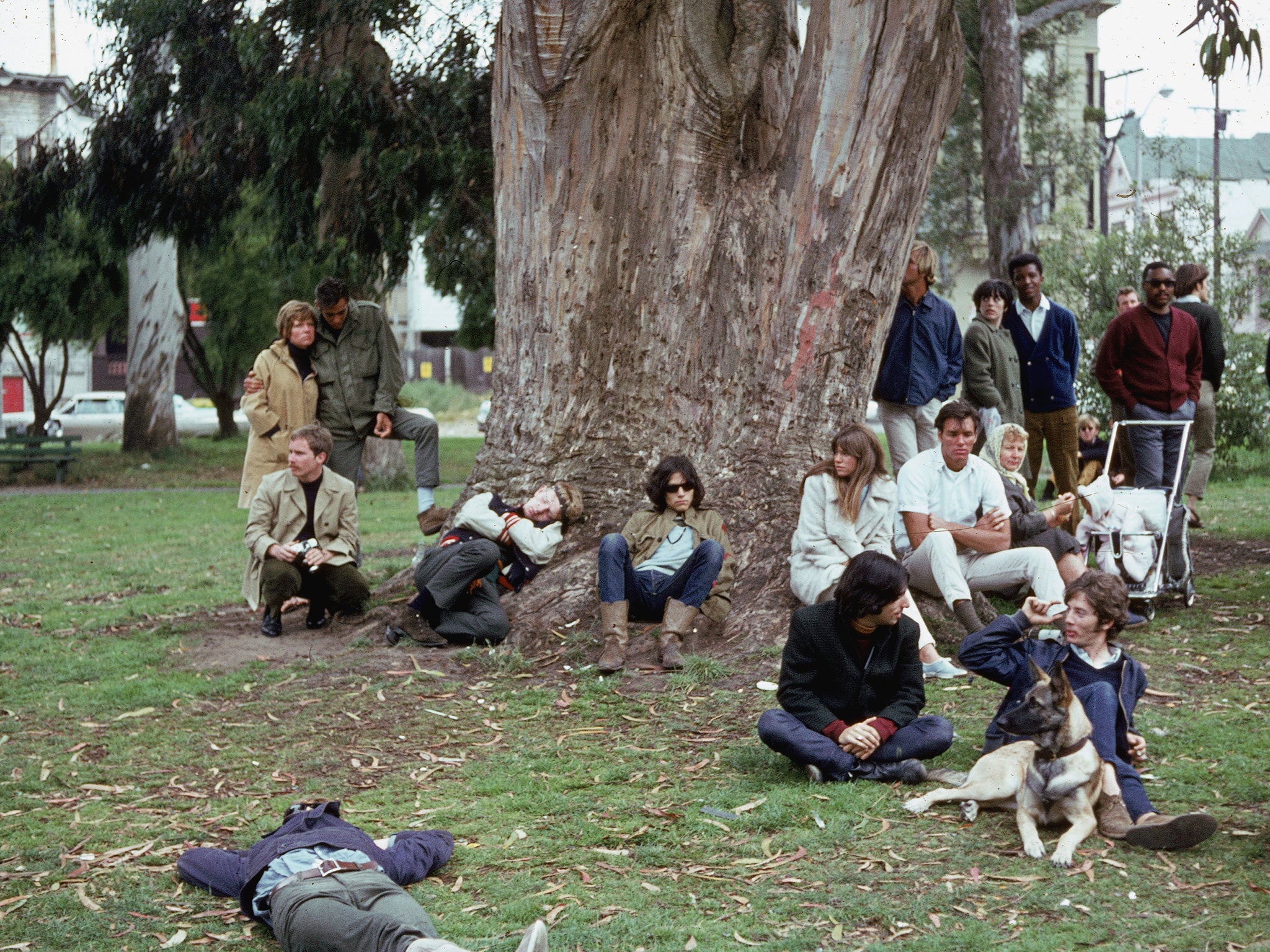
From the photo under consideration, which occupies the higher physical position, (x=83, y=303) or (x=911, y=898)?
(x=83, y=303)

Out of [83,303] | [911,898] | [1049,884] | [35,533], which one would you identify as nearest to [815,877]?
[911,898]

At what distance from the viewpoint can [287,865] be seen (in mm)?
4031

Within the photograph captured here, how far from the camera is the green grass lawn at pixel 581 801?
4.03 metres

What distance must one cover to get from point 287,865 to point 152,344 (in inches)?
871

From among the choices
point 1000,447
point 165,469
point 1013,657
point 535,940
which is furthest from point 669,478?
point 165,469

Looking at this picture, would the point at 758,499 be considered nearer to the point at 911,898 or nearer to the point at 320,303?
the point at 320,303

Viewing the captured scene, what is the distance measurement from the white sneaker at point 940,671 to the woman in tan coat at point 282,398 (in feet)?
13.5

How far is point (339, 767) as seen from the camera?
5.72m

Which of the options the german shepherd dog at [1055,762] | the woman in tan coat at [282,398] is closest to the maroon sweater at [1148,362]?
the german shepherd dog at [1055,762]

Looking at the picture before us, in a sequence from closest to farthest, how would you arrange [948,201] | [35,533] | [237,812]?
1. [237,812]
2. [35,533]
3. [948,201]

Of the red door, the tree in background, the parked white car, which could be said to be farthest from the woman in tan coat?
the red door

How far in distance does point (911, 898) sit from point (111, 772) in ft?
11.2

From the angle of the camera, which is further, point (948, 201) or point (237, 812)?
point (948, 201)

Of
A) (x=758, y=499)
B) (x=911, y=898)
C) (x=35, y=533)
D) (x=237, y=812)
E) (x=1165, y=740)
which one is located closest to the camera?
(x=911, y=898)
